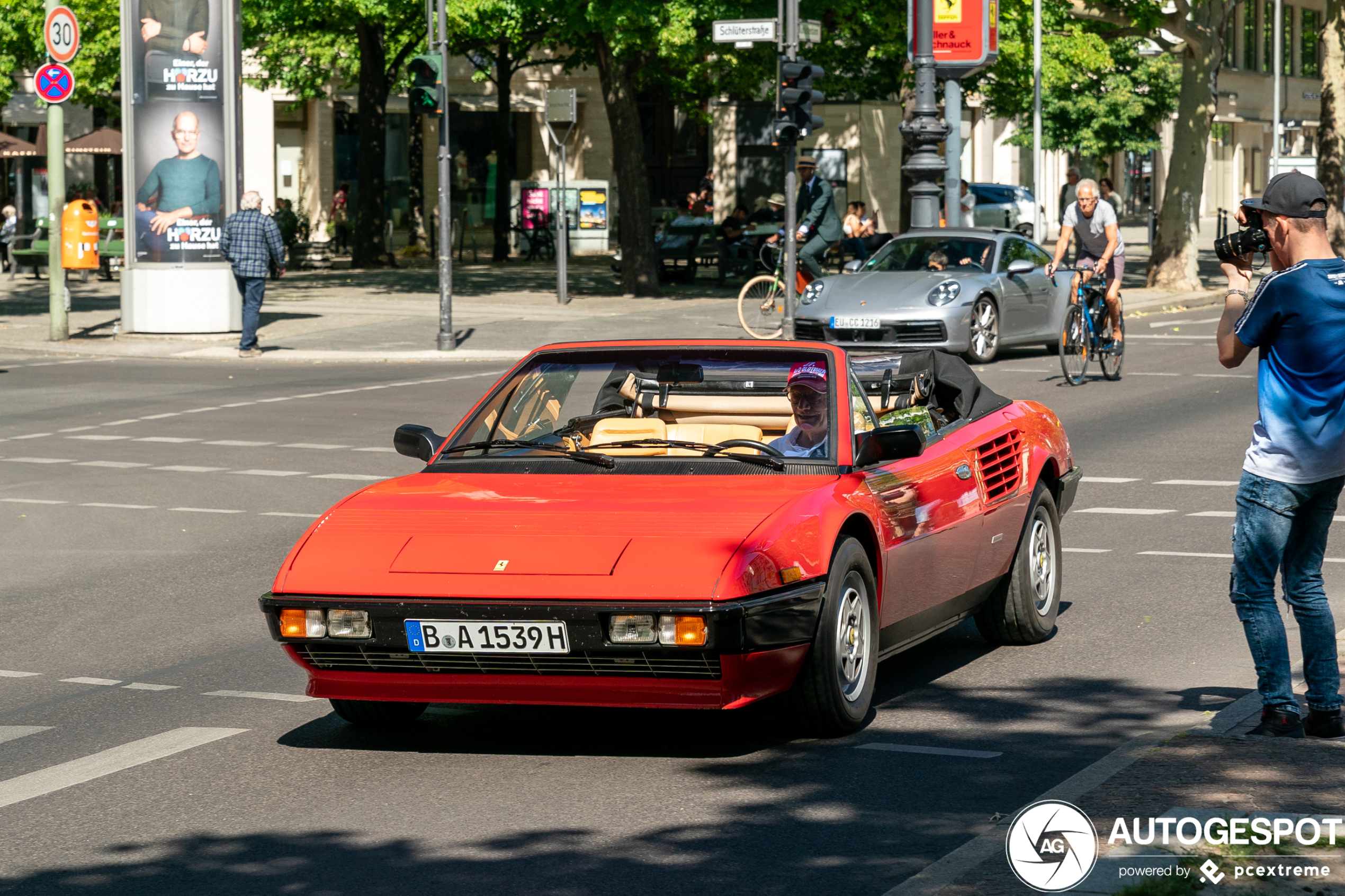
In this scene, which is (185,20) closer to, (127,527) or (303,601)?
(127,527)

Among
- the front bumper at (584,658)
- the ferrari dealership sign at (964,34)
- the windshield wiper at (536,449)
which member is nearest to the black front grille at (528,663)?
the front bumper at (584,658)

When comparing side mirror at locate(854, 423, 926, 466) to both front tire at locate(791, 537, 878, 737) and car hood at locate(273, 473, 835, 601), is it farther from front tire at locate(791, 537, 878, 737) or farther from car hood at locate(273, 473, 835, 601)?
front tire at locate(791, 537, 878, 737)

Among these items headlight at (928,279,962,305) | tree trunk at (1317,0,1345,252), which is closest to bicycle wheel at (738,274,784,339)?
headlight at (928,279,962,305)

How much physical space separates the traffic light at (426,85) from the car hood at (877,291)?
538 centimetres

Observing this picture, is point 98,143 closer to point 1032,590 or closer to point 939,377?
point 939,377

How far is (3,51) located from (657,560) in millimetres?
41675

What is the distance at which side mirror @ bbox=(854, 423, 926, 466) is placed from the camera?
6324 millimetres

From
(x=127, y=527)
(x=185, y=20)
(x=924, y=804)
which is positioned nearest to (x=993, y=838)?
(x=924, y=804)

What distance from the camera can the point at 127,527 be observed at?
1101cm

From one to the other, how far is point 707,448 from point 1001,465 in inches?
Answer: 61.3

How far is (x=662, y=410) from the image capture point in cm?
737

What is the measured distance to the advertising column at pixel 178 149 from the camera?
24125mm

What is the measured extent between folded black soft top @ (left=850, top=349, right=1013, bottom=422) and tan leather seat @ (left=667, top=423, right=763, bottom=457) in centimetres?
104

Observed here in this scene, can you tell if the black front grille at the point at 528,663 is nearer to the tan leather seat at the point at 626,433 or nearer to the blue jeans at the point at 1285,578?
the tan leather seat at the point at 626,433
